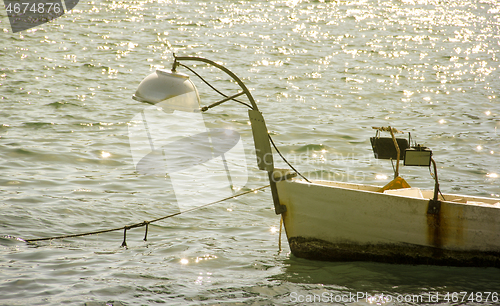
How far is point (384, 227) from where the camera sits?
589cm

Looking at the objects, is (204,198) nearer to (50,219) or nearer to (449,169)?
(50,219)

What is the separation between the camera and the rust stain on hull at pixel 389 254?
5816 mm

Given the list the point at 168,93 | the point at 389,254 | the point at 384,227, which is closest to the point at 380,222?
the point at 384,227

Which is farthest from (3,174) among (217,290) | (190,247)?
(217,290)

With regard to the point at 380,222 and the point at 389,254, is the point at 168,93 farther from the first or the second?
the point at 389,254

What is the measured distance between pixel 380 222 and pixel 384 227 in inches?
2.9

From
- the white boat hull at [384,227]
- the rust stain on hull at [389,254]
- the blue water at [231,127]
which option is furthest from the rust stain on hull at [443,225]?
the blue water at [231,127]

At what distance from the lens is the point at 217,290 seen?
18.2 ft

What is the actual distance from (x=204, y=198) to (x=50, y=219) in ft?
8.25

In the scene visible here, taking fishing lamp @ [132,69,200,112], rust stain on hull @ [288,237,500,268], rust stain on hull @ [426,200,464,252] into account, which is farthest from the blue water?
Result: fishing lamp @ [132,69,200,112]

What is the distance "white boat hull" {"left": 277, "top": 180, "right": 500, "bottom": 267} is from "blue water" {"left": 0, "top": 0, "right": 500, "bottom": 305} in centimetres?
20

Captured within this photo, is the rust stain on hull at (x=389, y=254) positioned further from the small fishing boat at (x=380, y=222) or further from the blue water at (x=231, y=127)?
the blue water at (x=231, y=127)

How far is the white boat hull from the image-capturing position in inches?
224

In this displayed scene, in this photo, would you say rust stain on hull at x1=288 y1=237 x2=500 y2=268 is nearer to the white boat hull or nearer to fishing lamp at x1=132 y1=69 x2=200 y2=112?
the white boat hull
